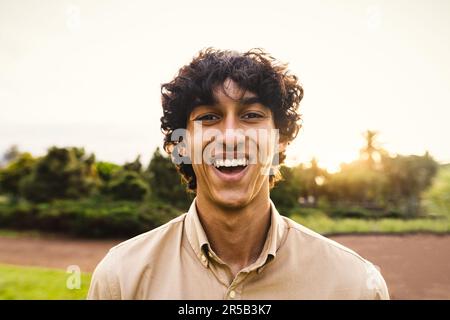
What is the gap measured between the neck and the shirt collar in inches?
2.4

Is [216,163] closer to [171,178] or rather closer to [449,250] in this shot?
[171,178]

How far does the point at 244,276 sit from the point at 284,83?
131 cm

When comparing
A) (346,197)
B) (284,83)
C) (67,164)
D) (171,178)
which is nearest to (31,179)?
(67,164)

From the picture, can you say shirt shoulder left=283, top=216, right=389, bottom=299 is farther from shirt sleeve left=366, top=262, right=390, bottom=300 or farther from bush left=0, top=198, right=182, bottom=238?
bush left=0, top=198, right=182, bottom=238

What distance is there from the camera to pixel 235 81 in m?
2.40

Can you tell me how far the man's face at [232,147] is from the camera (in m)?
2.17

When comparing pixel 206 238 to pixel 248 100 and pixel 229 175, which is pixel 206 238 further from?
pixel 248 100

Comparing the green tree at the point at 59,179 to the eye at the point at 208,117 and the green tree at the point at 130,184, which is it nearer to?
the green tree at the point at 130,184

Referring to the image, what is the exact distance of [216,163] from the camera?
2188 millimetres

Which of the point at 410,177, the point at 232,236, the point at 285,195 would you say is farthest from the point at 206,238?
the point at 410,177

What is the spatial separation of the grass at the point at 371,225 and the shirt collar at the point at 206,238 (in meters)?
10.9

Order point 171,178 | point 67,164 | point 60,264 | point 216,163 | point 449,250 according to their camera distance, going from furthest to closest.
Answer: point 67,164 → point 171,178 → point 449,250 → point 60,264 → point 216,163

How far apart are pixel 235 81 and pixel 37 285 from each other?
6510 mm

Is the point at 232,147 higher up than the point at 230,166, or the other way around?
the point at 232,147
